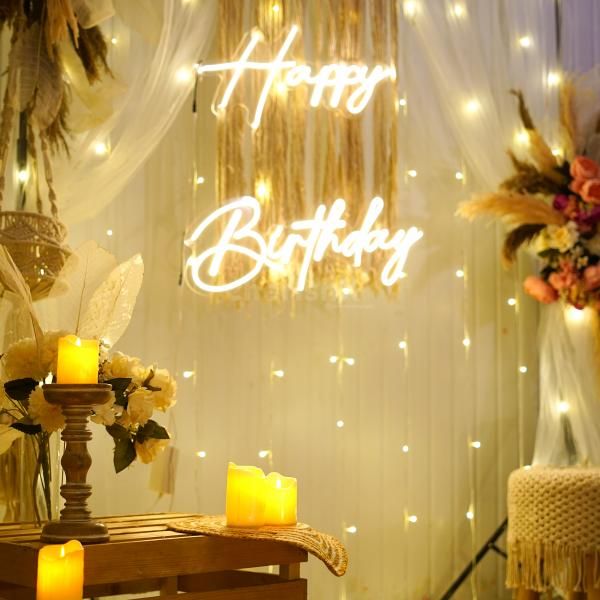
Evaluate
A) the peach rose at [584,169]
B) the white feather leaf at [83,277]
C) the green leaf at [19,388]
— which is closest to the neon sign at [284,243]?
the peach rose at [584,169]

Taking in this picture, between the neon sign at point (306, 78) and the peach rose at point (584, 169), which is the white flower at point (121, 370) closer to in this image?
the neon sign at point (306, 78)

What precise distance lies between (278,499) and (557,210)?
6.39 ft

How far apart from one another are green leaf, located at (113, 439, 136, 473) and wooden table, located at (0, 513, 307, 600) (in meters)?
0.14

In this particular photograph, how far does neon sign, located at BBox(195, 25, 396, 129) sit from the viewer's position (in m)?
3.56

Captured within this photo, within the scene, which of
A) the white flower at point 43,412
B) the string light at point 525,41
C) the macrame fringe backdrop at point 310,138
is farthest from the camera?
the string light at point 525,41

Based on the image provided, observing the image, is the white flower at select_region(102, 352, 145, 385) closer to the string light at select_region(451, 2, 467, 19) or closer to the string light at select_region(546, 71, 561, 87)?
the string light at select_region(451, 2, 467, 19)

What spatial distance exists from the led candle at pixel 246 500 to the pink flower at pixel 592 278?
6.03ft

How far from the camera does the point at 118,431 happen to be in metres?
2.22

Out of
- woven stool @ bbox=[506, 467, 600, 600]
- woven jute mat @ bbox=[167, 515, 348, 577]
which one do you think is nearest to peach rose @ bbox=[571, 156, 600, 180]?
woven stool @ bbox=[506, 467, 600, 600]

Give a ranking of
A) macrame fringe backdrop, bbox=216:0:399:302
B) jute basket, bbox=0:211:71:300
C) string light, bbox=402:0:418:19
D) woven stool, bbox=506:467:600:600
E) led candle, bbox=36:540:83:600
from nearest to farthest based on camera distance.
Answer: led candle, bbox=36:540:83:600 < jute basket, bbox=0:211:71:300 < woven stool, bbox=506:467:600:600 < macrame fringe backdrop, bbox=216:0:399:302 < string light, bbox=402:0:418:19

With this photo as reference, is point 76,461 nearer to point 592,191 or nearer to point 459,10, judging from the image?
point 592,191

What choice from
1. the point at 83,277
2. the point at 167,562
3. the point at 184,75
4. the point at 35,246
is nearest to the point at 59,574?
the point at 167,562

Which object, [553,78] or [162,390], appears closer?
[162,390]

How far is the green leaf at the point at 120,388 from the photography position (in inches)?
85.8
